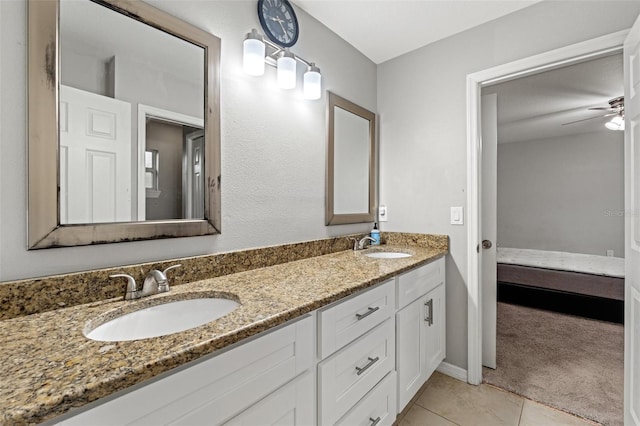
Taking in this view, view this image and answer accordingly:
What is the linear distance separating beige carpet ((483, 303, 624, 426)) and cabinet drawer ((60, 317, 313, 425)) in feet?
5.69

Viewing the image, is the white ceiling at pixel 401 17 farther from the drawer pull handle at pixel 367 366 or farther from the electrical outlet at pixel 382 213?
the drawer pull handle at pixel 367 366

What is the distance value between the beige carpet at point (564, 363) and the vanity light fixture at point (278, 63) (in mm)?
2208

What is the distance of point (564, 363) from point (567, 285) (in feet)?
4.50

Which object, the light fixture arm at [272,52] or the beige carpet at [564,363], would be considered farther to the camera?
the beige carpet at [564,363]

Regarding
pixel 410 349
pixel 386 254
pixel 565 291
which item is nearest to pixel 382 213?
pixel 386 254

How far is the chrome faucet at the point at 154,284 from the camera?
41.0 inches

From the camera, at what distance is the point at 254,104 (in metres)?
1.50

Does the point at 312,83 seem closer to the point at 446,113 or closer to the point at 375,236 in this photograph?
the point at 446,113

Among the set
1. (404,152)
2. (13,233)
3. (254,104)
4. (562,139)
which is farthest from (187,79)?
(562,139)

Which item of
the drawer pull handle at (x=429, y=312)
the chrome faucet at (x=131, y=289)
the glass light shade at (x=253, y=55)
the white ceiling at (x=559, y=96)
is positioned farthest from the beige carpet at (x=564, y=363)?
the glass light shade at (x=253, y=55)

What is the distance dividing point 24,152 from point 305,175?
1213 millimetres

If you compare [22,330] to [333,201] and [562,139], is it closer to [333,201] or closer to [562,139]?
[333,201]

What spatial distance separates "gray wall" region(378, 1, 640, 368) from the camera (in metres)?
1.68

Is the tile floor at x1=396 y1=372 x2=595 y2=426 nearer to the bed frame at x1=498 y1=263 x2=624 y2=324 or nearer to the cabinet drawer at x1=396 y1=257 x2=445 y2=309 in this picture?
the cabinet drawer at x1=396 y1=257 x2=445 y2=309
